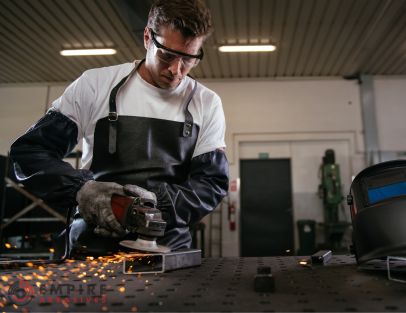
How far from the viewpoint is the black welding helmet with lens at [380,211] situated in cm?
88

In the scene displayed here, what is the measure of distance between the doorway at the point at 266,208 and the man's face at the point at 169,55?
535cm

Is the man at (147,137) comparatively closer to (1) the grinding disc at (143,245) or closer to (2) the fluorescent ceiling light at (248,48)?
(1) the grinding disc at (143,245)

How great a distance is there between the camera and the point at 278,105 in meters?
6.82

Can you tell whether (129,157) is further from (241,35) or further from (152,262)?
(241,35)

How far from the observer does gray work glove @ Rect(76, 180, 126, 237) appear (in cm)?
108

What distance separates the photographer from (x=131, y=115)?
1466 millimetres

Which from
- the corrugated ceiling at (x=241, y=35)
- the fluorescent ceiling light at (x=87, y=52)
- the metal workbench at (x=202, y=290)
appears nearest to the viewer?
the metal workbench at (x=202, y=290)

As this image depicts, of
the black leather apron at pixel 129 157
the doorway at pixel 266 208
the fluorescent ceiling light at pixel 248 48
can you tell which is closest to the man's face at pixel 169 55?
the black leather apron at pixel 129 157

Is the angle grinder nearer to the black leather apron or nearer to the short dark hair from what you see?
the black leather apron

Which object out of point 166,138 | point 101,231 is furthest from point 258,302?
point 166,138

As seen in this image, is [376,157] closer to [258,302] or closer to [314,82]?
[314,82]

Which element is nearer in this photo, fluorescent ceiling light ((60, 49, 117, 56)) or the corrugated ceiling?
the corrugated ceiling

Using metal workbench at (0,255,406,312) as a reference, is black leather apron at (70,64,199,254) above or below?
above

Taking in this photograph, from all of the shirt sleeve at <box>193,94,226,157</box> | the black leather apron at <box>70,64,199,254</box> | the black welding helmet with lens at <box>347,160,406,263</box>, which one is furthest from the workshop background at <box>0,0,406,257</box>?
the black welding helmet with lens at <box>347,160,406,263</box>
